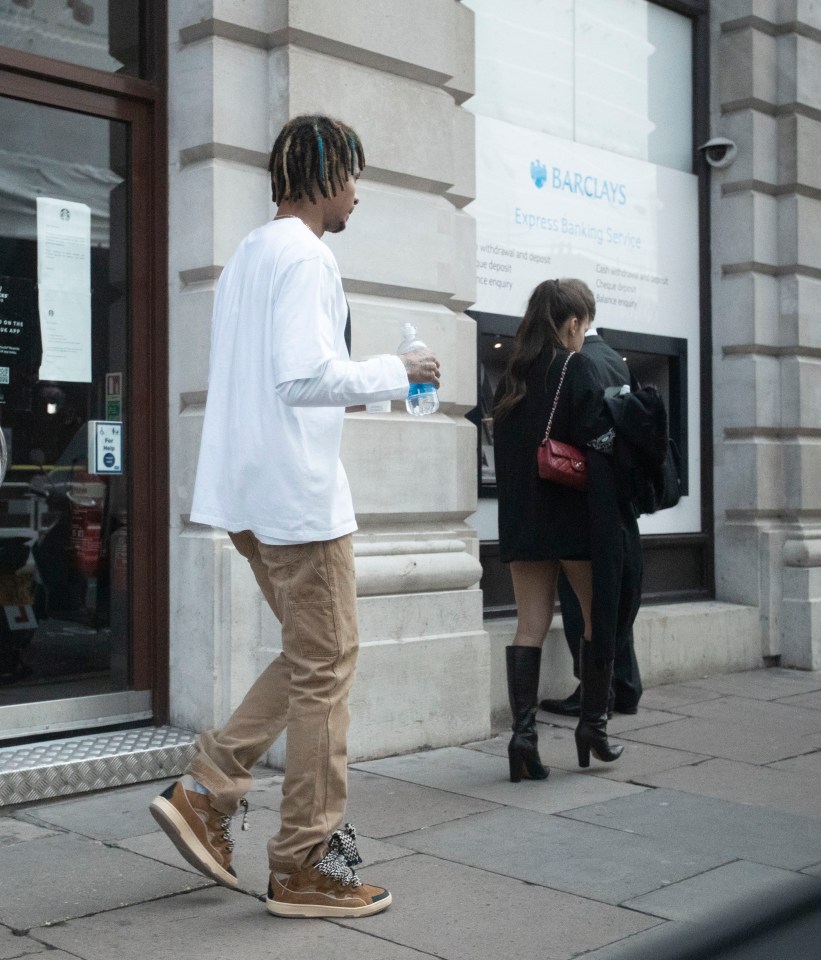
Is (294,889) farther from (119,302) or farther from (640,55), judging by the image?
(640,55)

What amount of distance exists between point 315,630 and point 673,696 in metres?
4.01

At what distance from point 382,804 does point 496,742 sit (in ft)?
4.02

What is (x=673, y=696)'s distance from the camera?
261 inches

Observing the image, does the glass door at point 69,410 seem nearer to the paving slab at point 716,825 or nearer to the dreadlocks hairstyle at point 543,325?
the dreadlocks hairstyle at point 543,325

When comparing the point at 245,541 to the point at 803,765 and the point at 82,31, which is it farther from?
the point at 803,765

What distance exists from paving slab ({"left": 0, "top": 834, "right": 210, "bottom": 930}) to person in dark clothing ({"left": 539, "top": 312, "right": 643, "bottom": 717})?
6.51 feet

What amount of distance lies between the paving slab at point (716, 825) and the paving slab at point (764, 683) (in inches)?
94.1

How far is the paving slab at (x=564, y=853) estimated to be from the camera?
3.47 m

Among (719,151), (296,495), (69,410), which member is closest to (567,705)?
(69,410)

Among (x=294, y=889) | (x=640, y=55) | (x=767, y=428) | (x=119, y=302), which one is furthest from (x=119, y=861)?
(x=640, y=55)

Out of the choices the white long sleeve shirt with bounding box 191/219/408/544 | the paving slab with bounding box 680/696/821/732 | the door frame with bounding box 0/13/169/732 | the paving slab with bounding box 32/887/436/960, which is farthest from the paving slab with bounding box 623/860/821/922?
the door frame with bounding box 0/13/169/732

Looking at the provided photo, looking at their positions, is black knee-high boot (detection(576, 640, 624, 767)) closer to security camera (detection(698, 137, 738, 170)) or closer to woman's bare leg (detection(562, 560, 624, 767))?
woman's bare leg (detection(562, 560, 624, 767))

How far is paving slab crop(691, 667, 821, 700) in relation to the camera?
682 cm

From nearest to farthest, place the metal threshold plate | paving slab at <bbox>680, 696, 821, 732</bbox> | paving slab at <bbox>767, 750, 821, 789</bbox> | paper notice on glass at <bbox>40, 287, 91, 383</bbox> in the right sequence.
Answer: the metal threshold plate < paper notice on glass at <bbox>40, 287, 91, 383</bbox> < paving slab at <bbox>767, 750, 821, 789</bbox> < paving slab at <bbox>680, 696, 821, 732</bbox>
